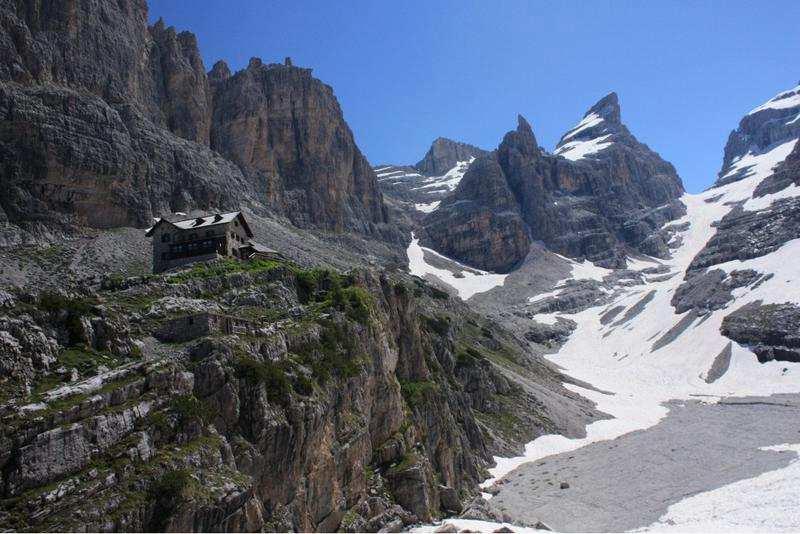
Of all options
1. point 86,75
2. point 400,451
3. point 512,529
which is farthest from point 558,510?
point 86,75

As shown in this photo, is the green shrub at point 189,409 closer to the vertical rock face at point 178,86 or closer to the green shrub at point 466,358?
the green shrub at point 466,358

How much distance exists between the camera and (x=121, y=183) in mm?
87312

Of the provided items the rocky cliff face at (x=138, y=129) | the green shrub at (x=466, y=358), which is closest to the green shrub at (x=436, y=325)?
the green shrub at (x=466, y=358)

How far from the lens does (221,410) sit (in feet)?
94.7

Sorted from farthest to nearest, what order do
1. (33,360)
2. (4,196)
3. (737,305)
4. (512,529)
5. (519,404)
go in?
(737,305) < (519,404) < (4,196) < (512,529) < (33,360)

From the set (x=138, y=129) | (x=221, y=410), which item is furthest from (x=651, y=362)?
(x=221, y=410)

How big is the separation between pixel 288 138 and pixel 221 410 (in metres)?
130

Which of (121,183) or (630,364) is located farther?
(630,364)

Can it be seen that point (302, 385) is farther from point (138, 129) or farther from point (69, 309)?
point (138, 129)

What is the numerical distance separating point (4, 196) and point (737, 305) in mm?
136685

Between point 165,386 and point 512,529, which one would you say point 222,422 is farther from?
point 512,529

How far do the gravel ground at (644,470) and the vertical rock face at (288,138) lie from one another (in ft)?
301

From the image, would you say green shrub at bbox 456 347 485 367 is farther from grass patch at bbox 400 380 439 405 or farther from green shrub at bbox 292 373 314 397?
green shrub at bbox 292 373 314 397

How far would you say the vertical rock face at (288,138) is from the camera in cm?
14338
